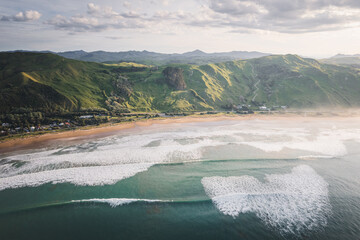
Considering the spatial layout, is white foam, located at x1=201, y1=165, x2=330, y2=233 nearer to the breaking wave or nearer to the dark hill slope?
the breaking wave

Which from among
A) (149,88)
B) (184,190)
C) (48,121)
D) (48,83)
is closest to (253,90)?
(149,88)

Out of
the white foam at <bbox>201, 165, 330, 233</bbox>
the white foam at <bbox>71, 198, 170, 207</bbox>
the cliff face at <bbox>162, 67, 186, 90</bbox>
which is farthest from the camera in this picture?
the cliff face at <bbox>162, 67, 186, 90</bbox>

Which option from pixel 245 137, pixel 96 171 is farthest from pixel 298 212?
pixel 96 171

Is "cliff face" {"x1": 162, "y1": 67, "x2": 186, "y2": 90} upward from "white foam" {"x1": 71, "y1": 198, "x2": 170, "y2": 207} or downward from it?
upward

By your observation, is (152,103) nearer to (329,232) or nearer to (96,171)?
(96,171)

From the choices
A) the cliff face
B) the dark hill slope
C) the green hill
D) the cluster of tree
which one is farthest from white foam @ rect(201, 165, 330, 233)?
the cliff face

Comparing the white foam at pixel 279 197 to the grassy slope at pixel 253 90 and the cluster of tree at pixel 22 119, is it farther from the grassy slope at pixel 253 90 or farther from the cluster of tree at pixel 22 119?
the grassy slope at pixel 253 90

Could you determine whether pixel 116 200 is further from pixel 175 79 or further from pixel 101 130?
pixel 175 79
